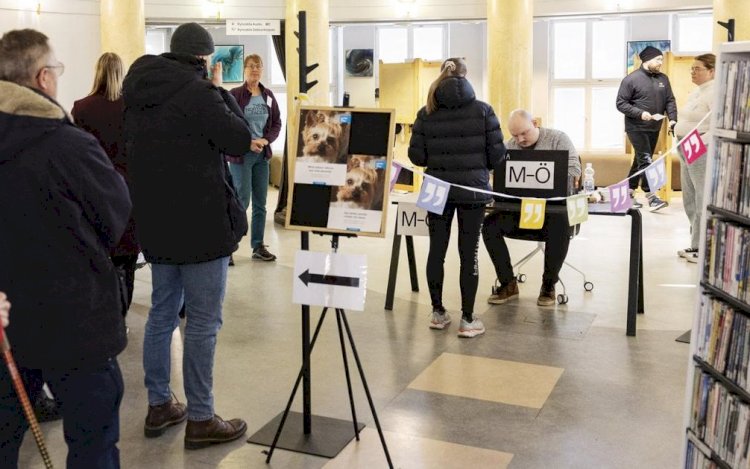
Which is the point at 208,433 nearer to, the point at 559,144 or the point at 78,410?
the point at 78,410

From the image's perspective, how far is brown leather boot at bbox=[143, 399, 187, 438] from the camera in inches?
154

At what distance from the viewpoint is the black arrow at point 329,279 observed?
137 inches

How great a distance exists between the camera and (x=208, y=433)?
379 cm

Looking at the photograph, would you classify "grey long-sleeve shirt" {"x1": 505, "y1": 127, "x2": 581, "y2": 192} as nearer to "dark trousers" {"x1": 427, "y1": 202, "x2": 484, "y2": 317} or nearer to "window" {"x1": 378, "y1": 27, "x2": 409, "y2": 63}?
"dark trousers" {"x1": 427, "y1": 202, "x2": 484, "y2": 317}

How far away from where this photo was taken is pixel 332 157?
3633 mm

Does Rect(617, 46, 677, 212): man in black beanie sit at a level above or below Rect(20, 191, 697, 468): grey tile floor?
above

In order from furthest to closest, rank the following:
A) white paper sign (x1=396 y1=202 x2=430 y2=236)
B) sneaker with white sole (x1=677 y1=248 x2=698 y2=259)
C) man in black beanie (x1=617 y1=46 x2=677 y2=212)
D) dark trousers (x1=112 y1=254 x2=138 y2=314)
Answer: man in black beanie (x1=617 y1=46 x2=677 y2=212) < sneaker with white sole (x1=677 y1=248 x2=698 y2=259) < white paper sign (x1=396 y1=202 x2=430 y2=236) < dark trousers (x1=112 y1=254 x2=138 y2=314)

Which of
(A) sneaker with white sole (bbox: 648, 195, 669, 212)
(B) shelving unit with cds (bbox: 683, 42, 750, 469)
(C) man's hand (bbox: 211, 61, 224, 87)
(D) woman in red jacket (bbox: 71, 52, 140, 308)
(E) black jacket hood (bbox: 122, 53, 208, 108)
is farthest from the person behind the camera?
(A) sneaker with white sole (bbox: 648, 195, 669, 212)

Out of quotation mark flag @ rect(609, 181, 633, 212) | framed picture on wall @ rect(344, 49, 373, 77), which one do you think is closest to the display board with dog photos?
quotation mark flag @ rect(609, 181, 633, 212)

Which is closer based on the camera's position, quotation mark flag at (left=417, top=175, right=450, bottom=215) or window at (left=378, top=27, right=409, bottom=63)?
quotation mark flag at (left=417, top=175, right=450, bottom=215)

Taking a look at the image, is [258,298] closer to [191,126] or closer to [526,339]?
[526,339]

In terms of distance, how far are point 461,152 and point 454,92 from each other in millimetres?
357

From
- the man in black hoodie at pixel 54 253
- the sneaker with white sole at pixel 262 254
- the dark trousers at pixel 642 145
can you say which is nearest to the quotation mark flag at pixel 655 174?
the sneaker with white sole at pixel 262 254

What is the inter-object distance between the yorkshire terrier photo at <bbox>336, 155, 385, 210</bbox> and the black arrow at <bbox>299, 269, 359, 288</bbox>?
0.30m
